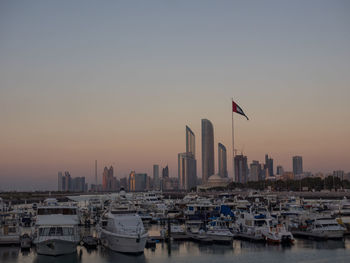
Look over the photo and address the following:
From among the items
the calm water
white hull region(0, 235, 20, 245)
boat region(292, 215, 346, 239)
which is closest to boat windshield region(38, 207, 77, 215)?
the calm water

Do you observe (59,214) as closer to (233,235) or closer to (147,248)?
(147,248)

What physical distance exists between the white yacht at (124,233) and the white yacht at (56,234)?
3.59 meters

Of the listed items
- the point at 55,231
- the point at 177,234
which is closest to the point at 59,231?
the point at 55,231

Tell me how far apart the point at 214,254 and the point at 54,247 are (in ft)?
51.0

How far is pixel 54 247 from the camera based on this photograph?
4441 centimetres

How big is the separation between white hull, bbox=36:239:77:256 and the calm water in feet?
1.67

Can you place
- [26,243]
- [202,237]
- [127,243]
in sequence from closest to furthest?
1. [127,243]
2. [26,243]
3. [202,237]

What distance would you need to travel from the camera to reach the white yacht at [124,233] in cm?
4569

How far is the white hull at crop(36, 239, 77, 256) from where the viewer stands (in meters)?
44.4

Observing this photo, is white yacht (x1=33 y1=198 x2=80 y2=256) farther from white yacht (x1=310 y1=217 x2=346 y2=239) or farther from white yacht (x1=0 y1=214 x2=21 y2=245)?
white yacht (x1=310 y1=217 x2=346 y2=239)

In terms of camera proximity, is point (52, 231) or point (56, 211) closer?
point (52, 231)

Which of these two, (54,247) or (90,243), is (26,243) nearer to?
(90,243)

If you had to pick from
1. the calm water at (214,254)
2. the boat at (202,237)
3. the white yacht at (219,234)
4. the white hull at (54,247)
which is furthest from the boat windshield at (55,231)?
the white yacht at (219,234)

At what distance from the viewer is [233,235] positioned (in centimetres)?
5497
